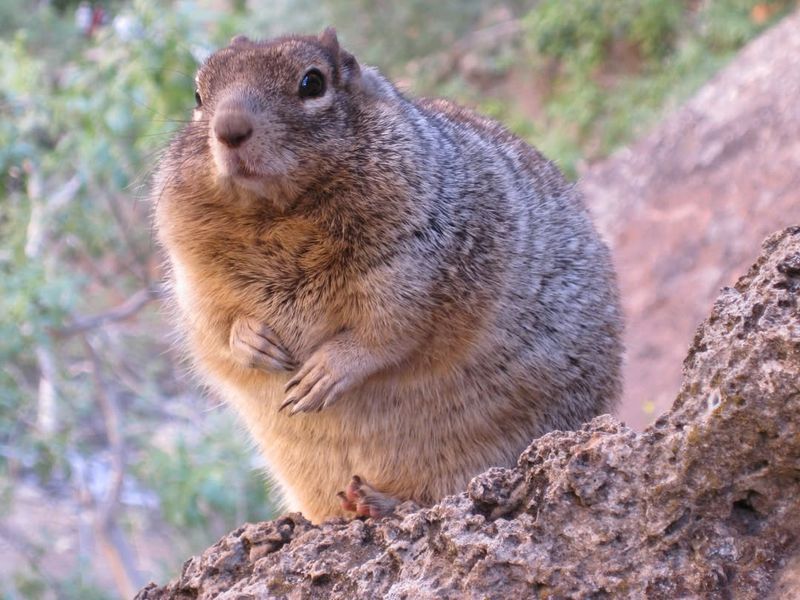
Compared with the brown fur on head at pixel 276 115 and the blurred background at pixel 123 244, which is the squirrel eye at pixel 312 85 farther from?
the blurred background at pixel 123 244

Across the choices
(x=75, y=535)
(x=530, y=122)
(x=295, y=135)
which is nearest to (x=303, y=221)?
(x=295, y=135)

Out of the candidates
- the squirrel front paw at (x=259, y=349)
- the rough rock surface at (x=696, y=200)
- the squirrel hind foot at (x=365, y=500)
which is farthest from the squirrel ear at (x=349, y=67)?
the rough rock surface at (x=696, y=200)

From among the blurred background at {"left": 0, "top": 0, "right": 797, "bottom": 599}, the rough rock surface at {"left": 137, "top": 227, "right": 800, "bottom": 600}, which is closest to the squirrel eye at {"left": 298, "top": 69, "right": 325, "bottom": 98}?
the blurred background at {"left": 0, "top": 0, "right": 797, "bottom": 599}

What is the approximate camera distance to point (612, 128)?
565 inches

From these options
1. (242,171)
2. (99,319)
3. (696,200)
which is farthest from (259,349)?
(696,200)

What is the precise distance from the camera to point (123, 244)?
905 centimetres

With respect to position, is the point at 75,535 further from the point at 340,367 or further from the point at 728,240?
the point at 340,367

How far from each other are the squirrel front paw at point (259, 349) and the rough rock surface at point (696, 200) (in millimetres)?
3498

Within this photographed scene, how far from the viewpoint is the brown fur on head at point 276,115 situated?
3107 mm

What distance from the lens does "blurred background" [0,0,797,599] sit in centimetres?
647

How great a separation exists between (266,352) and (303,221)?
419 millimetres

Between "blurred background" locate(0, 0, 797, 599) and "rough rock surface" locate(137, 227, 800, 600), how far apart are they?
1998mm

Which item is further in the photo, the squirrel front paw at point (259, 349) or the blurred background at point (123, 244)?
the blurred background at point (123, 244)

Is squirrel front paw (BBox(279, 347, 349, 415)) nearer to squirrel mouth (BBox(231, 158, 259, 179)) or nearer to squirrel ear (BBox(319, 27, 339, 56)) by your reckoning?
squirrel mouth (BBox(231, 158, 259, 179))
